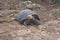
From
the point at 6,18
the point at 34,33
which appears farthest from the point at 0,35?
the point at 6,18

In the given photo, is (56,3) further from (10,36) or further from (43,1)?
(10,36)

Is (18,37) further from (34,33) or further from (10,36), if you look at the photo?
(34,33)

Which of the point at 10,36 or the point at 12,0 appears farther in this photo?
the point at 12,0

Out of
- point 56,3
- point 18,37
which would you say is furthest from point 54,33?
point 56,3

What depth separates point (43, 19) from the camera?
5.50 metres

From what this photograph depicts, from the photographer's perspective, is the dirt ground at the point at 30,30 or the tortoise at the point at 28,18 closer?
the dirt ground at the point at 30,30

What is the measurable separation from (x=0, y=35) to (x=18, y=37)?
0.39 meters

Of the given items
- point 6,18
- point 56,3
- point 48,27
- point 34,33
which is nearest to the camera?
point 34,33

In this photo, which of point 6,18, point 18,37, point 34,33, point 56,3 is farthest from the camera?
point 56,3

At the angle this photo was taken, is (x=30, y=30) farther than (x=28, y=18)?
No

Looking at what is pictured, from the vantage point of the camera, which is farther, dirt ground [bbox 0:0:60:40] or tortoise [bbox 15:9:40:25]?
tortoise [bbox 15:9:40:25]

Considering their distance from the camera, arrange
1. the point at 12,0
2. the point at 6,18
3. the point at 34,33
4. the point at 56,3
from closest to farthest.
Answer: the point at 34,33 → the point at 6,18 → the point at 56,3 → the point at 12,0

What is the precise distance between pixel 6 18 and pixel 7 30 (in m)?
1.07

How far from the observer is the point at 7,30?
4.37 m
